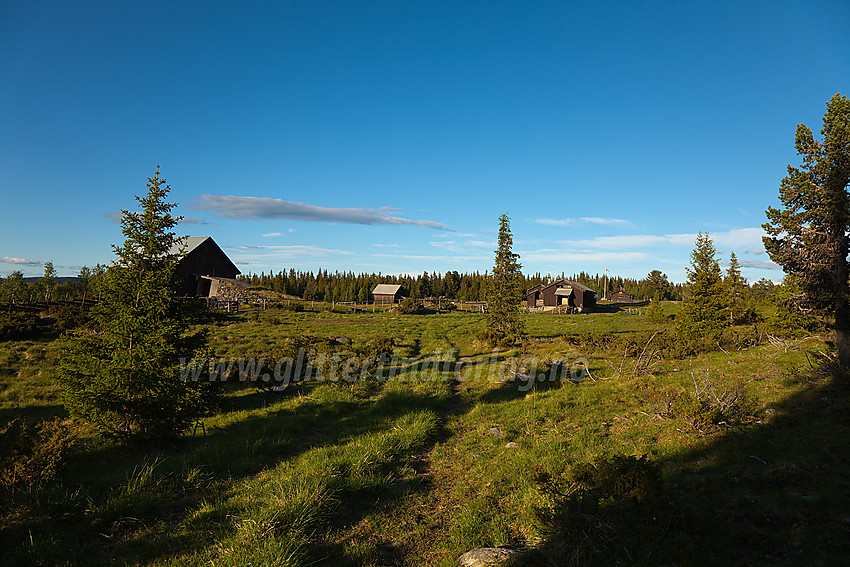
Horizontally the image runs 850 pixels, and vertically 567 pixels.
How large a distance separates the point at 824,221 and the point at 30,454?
20400 millimetres

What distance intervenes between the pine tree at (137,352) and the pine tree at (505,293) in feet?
78.1

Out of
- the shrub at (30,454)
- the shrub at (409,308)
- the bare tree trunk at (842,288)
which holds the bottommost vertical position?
the shrub at (30,454)

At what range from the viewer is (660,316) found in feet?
158

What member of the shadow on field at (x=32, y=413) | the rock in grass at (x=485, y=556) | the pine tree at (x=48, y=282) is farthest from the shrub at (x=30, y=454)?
the pine tree at (x=48, y=282)

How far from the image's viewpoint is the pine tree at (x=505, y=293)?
31.6m

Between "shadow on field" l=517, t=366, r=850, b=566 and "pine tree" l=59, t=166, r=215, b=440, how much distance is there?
843 centimetres

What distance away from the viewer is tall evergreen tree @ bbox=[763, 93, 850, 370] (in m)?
12.2

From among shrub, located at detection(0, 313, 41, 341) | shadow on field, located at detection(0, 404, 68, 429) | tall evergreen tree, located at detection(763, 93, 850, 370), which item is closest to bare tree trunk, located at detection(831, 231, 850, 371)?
tall evergreen tree, located at detection(763, 93, 850, 370)

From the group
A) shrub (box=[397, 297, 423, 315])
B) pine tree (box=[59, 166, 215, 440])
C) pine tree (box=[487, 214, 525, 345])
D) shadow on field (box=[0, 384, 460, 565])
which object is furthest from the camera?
shrub (box=[397, 297, 423, 315])

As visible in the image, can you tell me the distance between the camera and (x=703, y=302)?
26.5 metres

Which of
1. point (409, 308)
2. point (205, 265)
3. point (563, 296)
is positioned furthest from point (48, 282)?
point (563, 296)

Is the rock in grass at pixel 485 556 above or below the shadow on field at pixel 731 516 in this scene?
below

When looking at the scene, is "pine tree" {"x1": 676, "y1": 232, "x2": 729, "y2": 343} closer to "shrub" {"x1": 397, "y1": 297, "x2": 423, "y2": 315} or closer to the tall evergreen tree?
the tall evergreen tree

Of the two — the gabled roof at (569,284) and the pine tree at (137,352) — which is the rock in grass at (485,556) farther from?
the gabled roof at (569,284)
